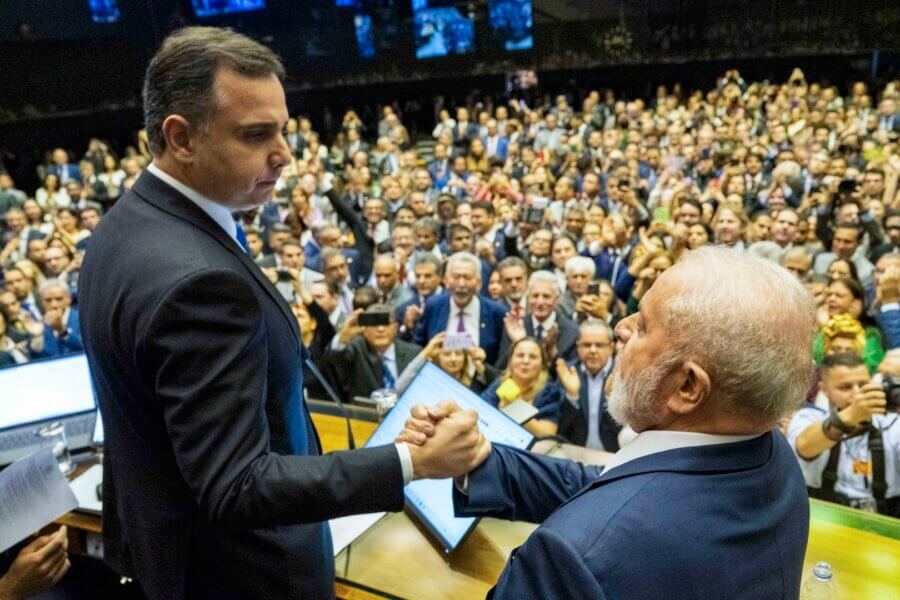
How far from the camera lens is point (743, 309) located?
85 centimetres

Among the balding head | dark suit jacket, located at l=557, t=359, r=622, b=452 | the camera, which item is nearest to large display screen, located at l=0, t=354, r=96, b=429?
dark suit jacket, located at l=557, t=359, r=622, b=452

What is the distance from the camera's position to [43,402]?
85.3 inches

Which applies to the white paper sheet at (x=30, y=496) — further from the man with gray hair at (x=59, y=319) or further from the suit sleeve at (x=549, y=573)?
the man with gray hair at (x=59, y=319)

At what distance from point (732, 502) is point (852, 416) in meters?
1.65

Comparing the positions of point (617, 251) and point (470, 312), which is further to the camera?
point (617, 251)

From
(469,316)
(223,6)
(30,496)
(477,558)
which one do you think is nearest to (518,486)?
(477,558)

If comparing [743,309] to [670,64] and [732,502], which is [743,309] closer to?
[732,502]

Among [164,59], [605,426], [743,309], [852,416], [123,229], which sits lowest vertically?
[605,426]

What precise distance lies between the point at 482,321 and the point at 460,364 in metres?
0.87

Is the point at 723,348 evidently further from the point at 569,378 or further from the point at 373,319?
the point at 373,319

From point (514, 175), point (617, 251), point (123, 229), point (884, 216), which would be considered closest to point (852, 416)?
point (123, 229)

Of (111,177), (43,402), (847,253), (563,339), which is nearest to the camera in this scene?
(43,402)

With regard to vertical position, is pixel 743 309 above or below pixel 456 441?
above

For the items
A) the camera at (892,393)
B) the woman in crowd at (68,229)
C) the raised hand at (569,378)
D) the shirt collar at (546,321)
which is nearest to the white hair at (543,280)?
the shirt collar at (546,321)
